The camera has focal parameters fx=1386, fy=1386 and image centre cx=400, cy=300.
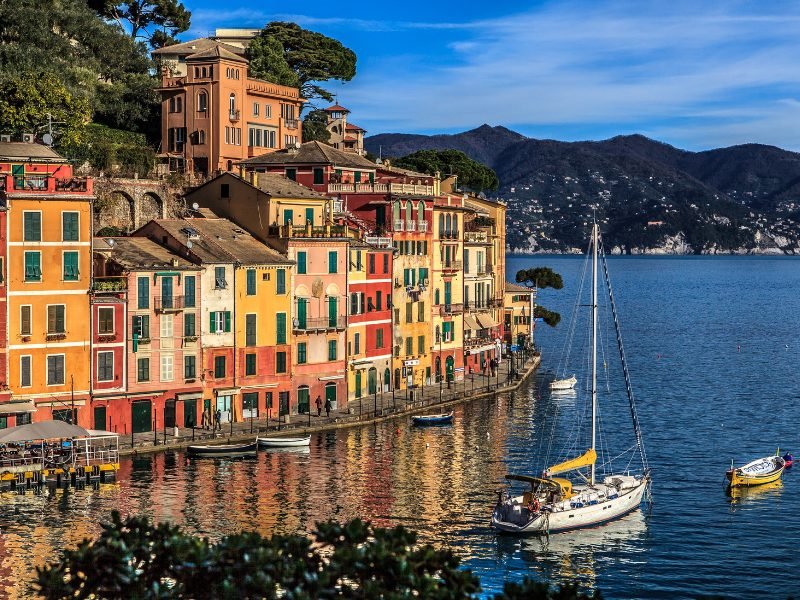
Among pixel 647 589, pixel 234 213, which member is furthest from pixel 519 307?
pixel 647 589

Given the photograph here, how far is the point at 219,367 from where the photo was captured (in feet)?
283

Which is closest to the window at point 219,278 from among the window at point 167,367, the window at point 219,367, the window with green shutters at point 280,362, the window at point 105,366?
the window at point 219,367

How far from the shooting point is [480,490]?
73750mm

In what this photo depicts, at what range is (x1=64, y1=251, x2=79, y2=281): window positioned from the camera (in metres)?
78.4

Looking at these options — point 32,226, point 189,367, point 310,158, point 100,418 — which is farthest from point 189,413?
point 310,158

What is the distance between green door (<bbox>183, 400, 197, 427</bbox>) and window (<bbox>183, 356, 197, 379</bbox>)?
1.58 meters

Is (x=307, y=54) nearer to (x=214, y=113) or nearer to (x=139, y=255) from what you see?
(x=214, y=113)

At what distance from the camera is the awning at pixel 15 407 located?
243 feet

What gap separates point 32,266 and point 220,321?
13274mm

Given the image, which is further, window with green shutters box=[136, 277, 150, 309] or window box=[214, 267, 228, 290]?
window box=[214, 267, 228, 290]

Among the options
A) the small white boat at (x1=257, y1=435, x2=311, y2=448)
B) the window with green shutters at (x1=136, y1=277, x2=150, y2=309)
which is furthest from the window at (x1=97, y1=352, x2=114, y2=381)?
the small white boat at (x1=257, y1=435, x2=311, y2=448)

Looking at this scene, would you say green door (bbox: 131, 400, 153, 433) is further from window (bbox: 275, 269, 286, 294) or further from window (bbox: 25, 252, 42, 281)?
window (bbox: 275, 269, 286, 294)

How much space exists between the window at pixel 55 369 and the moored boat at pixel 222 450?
819 cm

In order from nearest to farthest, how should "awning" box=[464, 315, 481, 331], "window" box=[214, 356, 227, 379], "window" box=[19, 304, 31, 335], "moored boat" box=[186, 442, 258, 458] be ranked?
"window" box=[19, 304, 31, 335] < "moored boat" box=[186, 442, 258, 458] < "window" box=[214, 356, 227, 379] < "awning" box=[464, 315, 481, 331]
